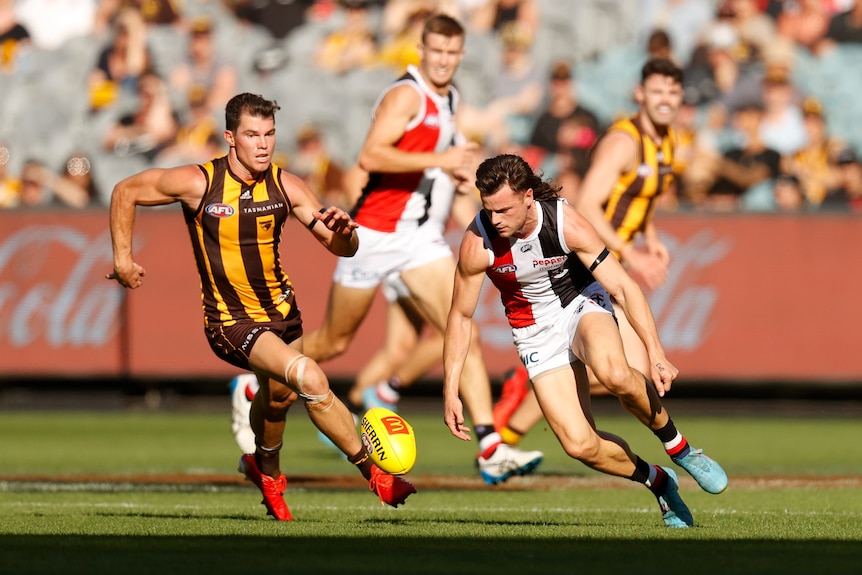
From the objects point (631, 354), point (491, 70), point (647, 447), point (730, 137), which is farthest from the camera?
point (491, 70)

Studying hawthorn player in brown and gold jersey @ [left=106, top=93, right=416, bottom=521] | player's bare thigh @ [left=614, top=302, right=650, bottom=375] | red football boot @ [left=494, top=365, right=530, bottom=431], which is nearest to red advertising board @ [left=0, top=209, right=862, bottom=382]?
red football boot @ [left=494, top=365, right=530, bottom=431]

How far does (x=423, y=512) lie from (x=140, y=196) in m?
2.45

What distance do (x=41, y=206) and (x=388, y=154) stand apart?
8.18 meters

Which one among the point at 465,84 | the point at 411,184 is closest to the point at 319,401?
the point at 411,184

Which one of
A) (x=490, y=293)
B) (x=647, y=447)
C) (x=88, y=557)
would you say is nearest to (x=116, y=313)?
(x=490, y=293)

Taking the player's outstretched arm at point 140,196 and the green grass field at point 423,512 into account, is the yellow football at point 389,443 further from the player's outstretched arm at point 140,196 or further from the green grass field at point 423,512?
the player's outstretched arm at point 140,196

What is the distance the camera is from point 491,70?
18578mm

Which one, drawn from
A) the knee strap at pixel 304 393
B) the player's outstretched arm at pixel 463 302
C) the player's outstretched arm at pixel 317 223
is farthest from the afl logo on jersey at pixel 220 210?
the player's outstretched arm at pixel 463 302

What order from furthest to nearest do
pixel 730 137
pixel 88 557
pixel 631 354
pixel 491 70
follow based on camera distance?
1. pixel 491 70
2. pixel 730 137
3. pixel 631 354
4. pixel 88 557

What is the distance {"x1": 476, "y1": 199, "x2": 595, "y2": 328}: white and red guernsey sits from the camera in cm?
740

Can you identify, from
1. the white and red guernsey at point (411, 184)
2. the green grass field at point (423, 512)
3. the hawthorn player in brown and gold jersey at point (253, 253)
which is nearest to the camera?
the green grass field at point (423, 512)

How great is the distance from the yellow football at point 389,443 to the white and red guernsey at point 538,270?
2.96 ft

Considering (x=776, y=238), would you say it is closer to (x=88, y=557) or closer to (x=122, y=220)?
(x=122, y=220)

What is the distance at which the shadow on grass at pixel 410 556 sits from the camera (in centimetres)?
565
